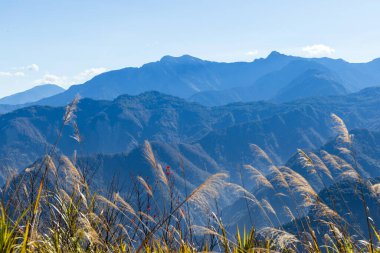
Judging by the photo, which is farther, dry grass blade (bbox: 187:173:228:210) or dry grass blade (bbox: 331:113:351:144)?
dry grass blade (bbox: 331:113:351:144)

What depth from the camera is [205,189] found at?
262 cm

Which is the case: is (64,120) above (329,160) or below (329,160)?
above

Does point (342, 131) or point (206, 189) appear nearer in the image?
point (206, 189)

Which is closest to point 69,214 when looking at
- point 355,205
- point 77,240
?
point 77,240

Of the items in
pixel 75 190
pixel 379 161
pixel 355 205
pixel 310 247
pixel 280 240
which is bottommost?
pixel 379 161

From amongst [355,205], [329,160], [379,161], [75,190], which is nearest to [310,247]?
[329,160]

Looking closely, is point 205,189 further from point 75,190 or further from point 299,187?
point 75,190

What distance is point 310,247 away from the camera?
3111 mm

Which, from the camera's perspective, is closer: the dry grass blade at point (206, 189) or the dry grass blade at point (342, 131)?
the dry grass blade at point (206, 189)

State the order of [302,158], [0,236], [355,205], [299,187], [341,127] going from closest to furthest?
[0,236]
[299,187]
[302,158]
[341,127]
[355,205]

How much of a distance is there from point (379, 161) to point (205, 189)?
665 ft

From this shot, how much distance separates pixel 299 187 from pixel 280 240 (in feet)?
1.76

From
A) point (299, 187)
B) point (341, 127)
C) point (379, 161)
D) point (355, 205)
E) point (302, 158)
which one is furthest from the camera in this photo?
point (379, 161)

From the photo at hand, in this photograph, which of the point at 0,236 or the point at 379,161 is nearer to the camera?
the point at 0,236
